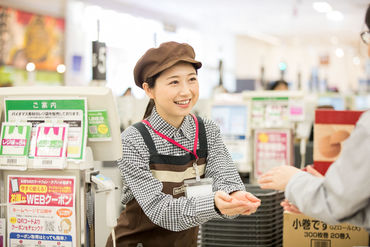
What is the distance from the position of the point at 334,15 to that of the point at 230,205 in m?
13.8

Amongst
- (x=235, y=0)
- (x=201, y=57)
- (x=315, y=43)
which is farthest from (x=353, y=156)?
(x=315, y=43)

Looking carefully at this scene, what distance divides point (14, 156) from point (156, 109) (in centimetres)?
69

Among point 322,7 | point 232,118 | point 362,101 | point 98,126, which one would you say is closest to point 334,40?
point 322,7

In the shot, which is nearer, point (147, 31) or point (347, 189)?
point (347, 189)

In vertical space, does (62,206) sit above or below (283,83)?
below

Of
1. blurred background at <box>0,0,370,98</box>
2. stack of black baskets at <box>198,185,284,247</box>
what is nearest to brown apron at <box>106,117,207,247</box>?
stack of black baskets at <box>198,185,284,247</box>

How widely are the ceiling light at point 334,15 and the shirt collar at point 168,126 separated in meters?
12.5

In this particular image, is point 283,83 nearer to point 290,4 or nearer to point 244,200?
point 244,200

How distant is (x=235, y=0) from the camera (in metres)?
12.1

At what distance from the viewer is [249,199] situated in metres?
2.00

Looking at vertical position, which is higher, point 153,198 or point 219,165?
point 219,165

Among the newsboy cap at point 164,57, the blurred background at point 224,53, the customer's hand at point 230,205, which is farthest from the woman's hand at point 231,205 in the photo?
the blurred background at point 224,53

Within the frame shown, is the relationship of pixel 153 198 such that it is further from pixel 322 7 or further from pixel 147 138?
pixel 322 7

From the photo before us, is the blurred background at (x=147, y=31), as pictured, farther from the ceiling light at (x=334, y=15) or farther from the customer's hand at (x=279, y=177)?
the customer's hand at (x=279, y=177)
